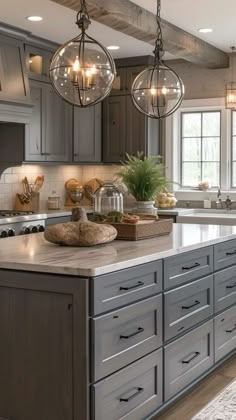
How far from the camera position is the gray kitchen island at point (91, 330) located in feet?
8.99

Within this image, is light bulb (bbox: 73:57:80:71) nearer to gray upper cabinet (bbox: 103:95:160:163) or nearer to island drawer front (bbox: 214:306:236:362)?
island drawer front (bbox: 214:306:236:362)

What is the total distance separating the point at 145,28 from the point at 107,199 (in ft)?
6.30

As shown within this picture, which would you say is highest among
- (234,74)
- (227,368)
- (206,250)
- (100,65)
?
(234,74)

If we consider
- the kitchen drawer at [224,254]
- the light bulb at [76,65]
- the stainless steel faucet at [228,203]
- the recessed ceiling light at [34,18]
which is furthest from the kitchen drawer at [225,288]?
the recessed ceiling light at [34,18]

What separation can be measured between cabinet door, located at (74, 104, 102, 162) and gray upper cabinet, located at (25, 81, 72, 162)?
13cm

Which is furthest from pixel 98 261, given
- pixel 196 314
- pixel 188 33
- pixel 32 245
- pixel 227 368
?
pixel 188 33

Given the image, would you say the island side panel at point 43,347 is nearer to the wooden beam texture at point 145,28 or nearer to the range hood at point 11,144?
the wooden beam texture at point 145,28

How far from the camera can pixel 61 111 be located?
688cm

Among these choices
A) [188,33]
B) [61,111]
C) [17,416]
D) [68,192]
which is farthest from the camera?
[68,192]

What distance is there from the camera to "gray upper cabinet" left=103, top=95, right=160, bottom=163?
7266 millimetres

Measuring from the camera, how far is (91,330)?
107 inches

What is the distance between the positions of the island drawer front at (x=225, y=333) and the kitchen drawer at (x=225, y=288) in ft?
0.20

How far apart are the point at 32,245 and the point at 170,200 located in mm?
3684

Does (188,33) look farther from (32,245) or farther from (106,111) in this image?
(32,245)
